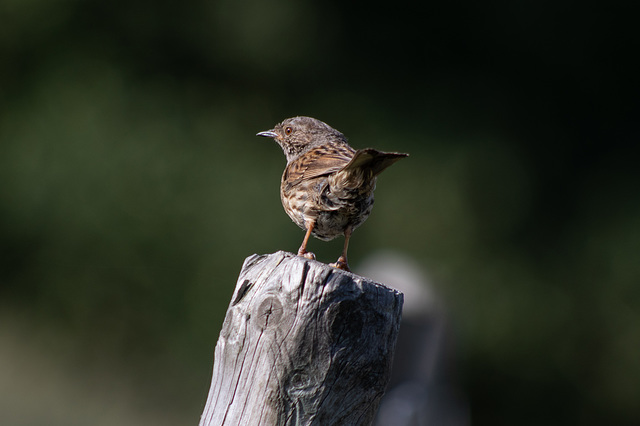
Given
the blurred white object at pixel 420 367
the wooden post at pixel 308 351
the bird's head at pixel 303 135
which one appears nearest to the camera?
the wooden post at pixel 308 351

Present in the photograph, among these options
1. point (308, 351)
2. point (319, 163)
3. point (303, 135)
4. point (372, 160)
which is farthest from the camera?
point (303, 135)

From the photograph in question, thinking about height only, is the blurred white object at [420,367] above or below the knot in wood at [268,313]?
below

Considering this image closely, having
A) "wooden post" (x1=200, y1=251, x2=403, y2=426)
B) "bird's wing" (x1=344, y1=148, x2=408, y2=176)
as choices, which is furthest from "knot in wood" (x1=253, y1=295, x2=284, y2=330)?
"bird's wing" (x1=344, y1=148, x2=408, y2=176)

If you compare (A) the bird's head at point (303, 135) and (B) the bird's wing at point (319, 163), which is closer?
(B) the bird's wing at point (319, 163)

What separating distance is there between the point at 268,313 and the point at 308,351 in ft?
0.53

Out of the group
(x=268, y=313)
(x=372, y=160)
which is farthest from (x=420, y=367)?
(x=268, y=313)

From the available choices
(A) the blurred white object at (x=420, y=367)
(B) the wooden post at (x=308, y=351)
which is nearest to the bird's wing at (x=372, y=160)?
(B) the wooden post at (x=308, y=351)

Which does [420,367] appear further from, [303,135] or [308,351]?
[308,351]

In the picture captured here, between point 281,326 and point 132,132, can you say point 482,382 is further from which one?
point 281,326

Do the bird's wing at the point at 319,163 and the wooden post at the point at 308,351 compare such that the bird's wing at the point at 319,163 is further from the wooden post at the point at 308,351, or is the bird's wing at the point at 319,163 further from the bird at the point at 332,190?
the wooden post at the point at 308,351

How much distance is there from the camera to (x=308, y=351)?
204cm

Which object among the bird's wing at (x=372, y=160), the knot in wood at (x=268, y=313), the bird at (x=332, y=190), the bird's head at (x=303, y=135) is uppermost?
the bird's head at (x=303, y=135)

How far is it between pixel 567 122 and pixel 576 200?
3.54 feet

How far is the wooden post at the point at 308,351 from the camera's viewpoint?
80.7 inches
